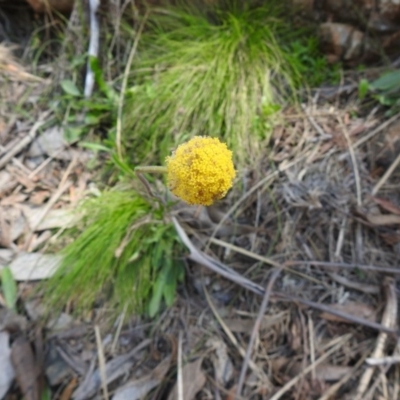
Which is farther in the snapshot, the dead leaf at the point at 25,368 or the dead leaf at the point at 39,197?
the dead leaf at the point at 39,197

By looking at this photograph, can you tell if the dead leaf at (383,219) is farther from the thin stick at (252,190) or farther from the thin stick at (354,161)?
the thin stick at (252,190)

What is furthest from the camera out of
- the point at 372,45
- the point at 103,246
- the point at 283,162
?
the point at 372,45

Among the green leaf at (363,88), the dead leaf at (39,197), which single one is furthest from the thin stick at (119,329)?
the green leaf at (363,88)

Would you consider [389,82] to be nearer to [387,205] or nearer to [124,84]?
[387,205]

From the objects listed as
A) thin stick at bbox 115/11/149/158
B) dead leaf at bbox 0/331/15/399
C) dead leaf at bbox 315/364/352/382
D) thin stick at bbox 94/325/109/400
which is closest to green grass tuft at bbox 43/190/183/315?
thin stick at bbox 94/325/109/400

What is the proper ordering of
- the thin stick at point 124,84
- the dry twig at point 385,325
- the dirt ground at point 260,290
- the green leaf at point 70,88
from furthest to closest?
the green leaf at point 70,88
the thin stick at point 124,84
the dirt ground at point 260,290
the dry twig at point 385,325

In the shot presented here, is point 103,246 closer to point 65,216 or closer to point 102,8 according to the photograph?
point 65,216

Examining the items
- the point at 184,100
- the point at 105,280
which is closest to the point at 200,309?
the point at 105,280
